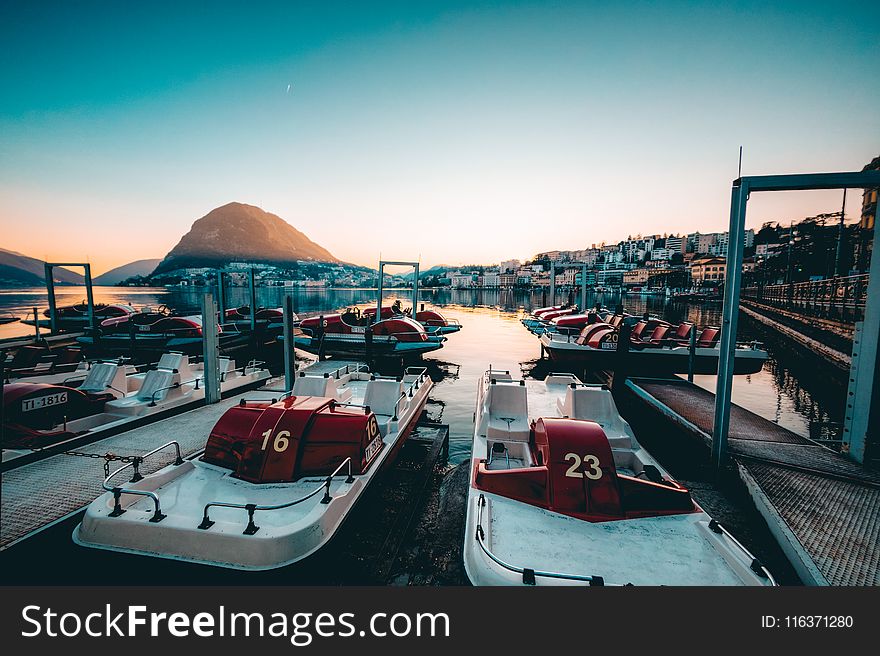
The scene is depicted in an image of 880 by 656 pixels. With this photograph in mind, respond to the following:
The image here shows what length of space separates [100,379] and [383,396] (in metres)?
9.26

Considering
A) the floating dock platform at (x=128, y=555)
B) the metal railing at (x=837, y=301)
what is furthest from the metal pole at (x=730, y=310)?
the metal railing at (x=837, y=301)

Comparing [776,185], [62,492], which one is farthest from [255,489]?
[776,185]

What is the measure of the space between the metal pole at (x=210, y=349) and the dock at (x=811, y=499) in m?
14.9

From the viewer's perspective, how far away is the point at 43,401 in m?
8.70

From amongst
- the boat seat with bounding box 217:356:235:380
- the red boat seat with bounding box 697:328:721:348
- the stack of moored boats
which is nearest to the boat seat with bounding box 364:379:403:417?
the boat seat with bounding box 217:356:235:380

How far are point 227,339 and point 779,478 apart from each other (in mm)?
33310

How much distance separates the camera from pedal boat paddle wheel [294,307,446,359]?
25812 mm

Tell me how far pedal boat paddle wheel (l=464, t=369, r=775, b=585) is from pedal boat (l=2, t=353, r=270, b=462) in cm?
983

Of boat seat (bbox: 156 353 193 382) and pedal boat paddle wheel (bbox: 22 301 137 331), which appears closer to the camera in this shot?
boat seat (bbox: 156 353 193 382)

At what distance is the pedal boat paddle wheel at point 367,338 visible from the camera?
2581 cm

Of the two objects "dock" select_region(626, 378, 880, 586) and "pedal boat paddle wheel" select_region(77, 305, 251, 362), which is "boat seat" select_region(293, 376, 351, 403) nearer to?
"dock" select_region(626, 378, 880, 586)

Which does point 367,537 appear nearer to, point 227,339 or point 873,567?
point 873,567

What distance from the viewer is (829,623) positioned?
405cm

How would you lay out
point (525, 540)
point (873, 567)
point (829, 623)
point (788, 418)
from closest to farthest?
point (829, 623), point (873, 567), point (525, 540), point (788, 418)
